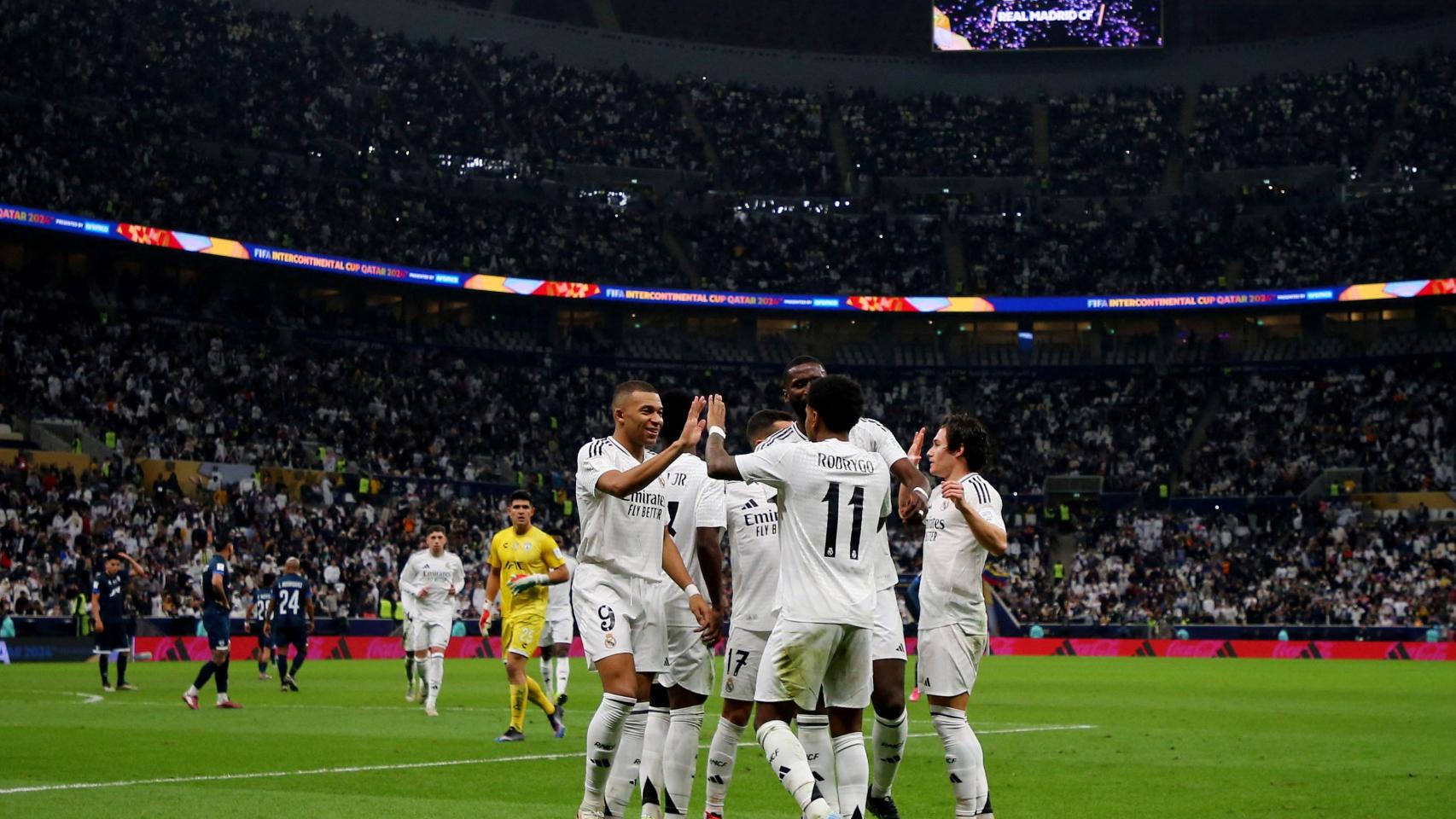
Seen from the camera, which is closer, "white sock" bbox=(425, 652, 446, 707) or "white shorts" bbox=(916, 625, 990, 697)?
"white shorts" bbox=(916, 625, 990, 697)

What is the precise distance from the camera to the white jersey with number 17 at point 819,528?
30.2 feet

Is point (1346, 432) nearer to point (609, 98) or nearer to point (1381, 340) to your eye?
point (1381, 340)

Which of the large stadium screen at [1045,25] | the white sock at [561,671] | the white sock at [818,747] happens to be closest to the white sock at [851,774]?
the white sock at [818,747]

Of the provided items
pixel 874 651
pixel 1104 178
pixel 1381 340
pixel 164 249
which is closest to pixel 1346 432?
pixel 1381 340

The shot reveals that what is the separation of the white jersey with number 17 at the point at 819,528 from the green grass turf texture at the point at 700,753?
11.0 feet

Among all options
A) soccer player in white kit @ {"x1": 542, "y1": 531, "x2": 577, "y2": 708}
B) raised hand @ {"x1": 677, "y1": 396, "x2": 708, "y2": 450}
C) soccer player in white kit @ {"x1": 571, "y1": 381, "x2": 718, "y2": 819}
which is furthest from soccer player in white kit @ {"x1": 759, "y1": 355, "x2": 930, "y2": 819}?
soccer player in white kit @ {"x1": 542, "y1": 531, "x2": 577, "y2": 708}

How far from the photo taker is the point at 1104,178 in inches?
2813

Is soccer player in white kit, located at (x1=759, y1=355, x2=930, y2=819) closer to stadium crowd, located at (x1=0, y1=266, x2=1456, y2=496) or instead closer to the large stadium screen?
stadium crowd, located at (x1=0, y1=266, x2=1456, y2=496)

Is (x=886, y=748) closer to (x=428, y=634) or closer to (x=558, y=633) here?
(x=558, y=633)

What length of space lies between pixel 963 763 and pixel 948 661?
73 centimetres

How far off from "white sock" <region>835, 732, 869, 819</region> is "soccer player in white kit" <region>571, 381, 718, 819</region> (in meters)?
1.43

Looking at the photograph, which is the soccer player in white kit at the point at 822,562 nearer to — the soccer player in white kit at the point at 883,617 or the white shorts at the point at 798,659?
the white shorts at the point at 798,659

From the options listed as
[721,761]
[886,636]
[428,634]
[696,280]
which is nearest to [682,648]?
[721,761]

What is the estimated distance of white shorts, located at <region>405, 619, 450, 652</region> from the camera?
23109 mm
